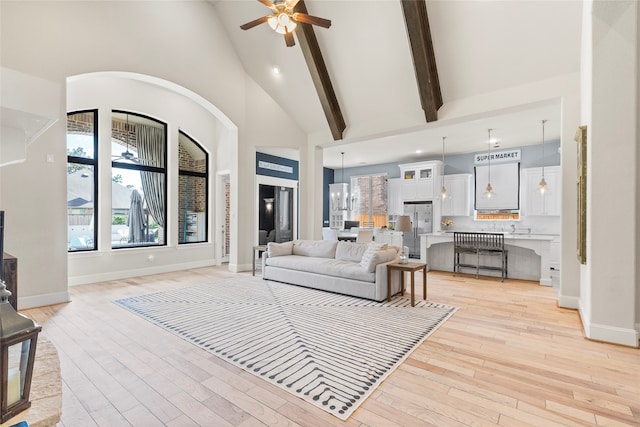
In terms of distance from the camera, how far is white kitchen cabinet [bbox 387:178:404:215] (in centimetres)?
950

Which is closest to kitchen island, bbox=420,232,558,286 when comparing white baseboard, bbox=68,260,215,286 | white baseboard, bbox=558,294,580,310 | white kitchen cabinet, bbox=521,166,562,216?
white baseboard, bbox=558,294,580,310

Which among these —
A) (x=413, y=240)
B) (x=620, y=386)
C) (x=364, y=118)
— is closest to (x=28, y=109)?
(x=620, y=386)

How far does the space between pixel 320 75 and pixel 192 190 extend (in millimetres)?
3859

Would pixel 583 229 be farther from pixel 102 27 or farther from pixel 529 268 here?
pixel 102 27

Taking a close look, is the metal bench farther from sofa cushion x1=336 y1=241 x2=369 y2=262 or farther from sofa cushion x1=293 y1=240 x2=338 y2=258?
sofa cushion x1=293 y1=240 x2=338 y2=258

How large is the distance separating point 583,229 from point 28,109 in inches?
175

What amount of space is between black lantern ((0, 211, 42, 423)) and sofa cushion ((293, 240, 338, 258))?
4793mm

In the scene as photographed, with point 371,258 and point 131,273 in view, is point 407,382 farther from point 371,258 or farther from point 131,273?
point 131,273

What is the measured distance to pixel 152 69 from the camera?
16.8ft

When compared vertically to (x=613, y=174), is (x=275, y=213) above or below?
below

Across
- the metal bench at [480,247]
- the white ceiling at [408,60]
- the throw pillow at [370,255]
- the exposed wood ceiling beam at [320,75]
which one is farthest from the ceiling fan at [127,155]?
the metal bench at [480,247]

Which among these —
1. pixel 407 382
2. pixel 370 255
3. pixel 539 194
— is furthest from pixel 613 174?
pixel 539 194

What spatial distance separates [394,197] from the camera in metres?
9.73

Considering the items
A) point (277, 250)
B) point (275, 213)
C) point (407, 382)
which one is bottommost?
point (407, 382)
